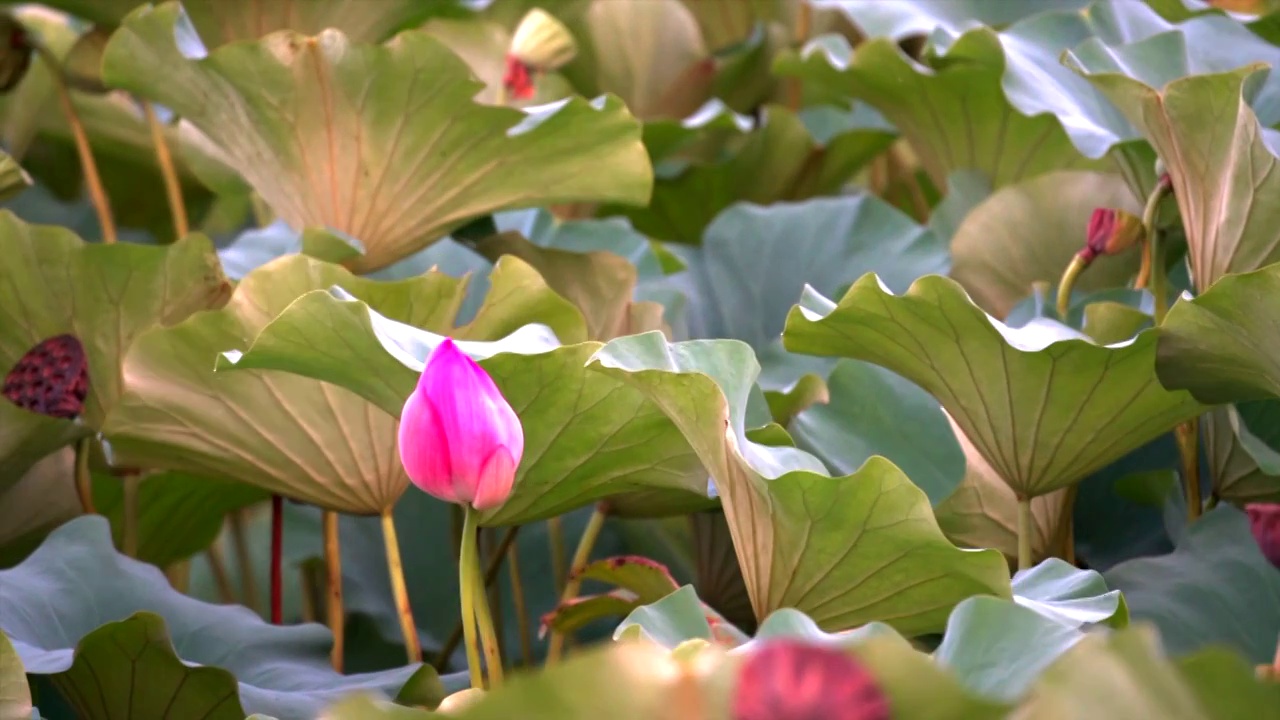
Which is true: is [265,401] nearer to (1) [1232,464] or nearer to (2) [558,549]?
(2) [558,549]

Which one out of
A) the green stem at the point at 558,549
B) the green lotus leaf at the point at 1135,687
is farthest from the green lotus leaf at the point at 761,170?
the green lotus leaf at the point at 1135,687

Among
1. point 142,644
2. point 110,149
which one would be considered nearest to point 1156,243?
point 142,644

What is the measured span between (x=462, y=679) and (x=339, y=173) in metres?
0.40

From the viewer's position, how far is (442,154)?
3.23 ft

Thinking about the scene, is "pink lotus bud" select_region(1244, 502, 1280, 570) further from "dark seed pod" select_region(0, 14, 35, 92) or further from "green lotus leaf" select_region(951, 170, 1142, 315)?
"dark seed pod" select_region(0, 14, 35, 92)

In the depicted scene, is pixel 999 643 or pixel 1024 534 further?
pixel 1024 534

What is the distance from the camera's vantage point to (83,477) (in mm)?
937

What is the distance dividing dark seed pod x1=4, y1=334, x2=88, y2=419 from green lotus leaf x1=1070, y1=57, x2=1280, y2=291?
0.62m

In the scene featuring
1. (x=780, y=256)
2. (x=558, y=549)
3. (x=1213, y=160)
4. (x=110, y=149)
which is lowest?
(x=558, y=549)

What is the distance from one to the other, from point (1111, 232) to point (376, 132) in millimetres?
491

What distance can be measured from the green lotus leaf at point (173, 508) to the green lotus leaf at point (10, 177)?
0.67 ft

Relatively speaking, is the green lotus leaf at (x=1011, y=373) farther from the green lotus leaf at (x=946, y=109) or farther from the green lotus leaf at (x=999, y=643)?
the green lotus leaf at (x=946, y=109)

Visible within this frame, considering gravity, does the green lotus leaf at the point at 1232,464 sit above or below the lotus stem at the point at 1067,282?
below

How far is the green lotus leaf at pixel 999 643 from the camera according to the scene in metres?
0.52
